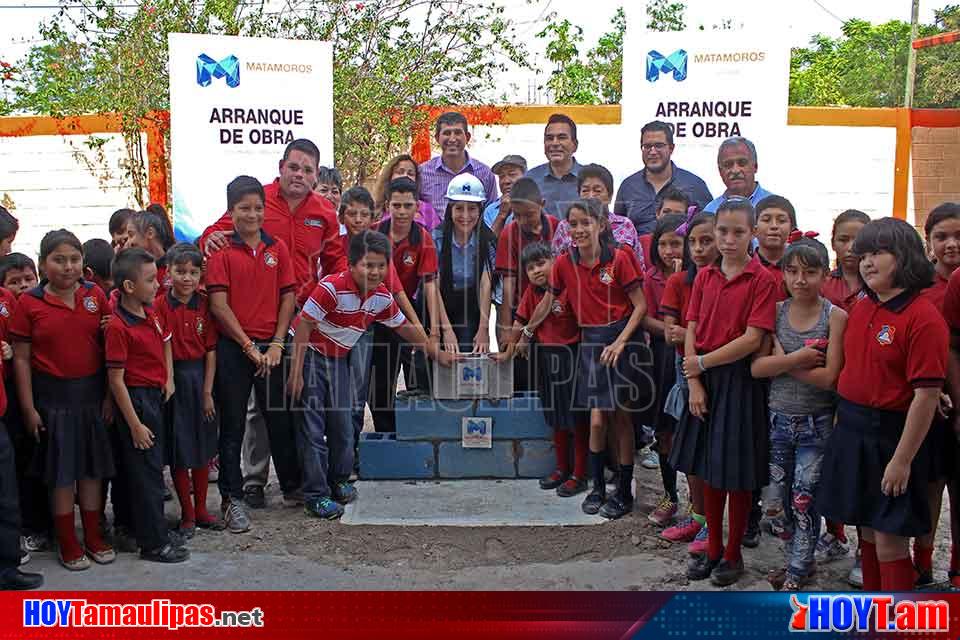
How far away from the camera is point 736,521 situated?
12.9 feet

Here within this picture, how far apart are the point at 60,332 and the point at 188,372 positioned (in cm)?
67

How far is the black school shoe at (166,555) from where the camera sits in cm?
419

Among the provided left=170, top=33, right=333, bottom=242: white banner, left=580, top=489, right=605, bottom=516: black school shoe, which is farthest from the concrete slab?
left=170, top=33, right=333, bottom=242: white banner

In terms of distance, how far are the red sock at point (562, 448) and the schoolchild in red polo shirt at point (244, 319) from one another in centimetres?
155

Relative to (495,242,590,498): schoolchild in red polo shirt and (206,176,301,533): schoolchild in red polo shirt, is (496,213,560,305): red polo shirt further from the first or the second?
(206,176,301,533): schoolchild in red polo shirt

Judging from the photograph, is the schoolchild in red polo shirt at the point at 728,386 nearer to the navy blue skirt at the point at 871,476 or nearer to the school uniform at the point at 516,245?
the navy blue skirt at the point at 871,476

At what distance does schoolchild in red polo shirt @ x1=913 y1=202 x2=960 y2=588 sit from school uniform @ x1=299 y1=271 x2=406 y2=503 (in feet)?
8.74

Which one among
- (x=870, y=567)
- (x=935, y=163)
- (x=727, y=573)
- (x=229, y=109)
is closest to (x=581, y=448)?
(x=727, y=573)

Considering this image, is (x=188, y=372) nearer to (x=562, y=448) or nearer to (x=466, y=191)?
(x=466, y=191)

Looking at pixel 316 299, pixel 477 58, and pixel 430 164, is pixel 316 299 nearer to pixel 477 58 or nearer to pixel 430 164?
pixel 430 164

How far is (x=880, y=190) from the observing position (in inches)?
412

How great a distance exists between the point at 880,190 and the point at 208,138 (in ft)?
25.3

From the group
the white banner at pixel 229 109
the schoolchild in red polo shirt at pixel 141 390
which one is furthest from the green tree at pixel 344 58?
the schoolchild in red polo shirt at pixel 141 390

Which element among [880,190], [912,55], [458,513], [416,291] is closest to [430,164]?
[416,291]
